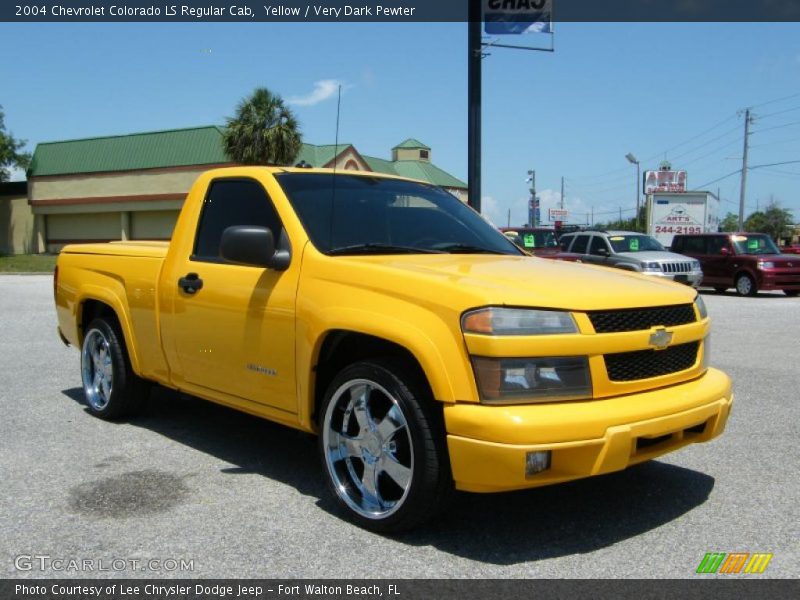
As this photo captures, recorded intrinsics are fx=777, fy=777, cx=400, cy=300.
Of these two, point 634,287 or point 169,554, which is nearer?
point 169,554

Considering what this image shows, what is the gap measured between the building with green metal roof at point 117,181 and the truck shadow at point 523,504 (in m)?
38.2

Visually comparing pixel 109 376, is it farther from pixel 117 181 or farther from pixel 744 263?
pixel 117 181

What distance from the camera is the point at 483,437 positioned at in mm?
3242

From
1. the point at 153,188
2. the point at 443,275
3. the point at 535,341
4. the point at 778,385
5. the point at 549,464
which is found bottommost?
the point at 778,385

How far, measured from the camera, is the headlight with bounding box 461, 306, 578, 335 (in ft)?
10.9

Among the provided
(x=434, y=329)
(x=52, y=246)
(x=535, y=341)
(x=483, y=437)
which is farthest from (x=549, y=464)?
(x=52, y=246)

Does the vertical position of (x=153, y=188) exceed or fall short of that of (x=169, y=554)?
it exceeds it

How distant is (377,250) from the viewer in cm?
443

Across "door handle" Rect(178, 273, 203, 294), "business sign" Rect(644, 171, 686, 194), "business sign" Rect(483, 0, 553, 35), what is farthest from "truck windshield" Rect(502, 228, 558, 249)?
"business sign" Rect(644, 171, 686, 194)

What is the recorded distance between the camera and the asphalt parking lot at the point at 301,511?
3420 millimetres

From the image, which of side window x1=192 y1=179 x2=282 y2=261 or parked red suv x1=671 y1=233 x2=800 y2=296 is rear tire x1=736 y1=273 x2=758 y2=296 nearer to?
parked red suv x1=671 y1=233 x2=800 y2=296

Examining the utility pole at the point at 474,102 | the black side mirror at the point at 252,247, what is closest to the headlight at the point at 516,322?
the black side mirror at the point at 252,247

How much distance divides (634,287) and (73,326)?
465cm

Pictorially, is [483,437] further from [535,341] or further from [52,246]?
[52,246]
